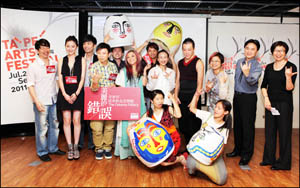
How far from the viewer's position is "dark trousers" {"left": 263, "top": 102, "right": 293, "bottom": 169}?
8.69ft

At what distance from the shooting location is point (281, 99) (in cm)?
264

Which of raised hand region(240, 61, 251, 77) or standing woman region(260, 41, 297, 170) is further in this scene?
raised hand region(240, 61, 251, 77)

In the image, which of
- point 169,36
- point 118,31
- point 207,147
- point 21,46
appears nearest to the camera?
point 207,147

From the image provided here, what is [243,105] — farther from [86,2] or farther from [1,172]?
[86,2]

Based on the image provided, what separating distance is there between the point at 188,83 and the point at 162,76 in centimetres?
32

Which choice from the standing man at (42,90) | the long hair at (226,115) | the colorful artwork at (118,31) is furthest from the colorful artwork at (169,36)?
the standing man at (42,90)

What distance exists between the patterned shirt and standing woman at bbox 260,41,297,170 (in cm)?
167

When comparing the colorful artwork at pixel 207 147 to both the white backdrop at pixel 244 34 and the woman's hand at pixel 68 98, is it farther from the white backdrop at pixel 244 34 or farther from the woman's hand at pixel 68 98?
the white backdrop at pixel 244 34

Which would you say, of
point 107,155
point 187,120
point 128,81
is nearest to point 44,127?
point 107,155

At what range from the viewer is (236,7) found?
14.9 ft

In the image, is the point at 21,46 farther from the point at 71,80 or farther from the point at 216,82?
the point at 216,82

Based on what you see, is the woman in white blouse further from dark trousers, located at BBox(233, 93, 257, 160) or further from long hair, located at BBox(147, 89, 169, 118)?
dark trousers, located at BBox(233, 93, 257, 160)

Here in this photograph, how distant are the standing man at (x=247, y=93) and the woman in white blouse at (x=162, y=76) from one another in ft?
2.45

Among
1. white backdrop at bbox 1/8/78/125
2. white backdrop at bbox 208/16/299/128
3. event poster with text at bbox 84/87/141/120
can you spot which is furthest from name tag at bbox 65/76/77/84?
white backdrop at bbox 208/16/299/128
